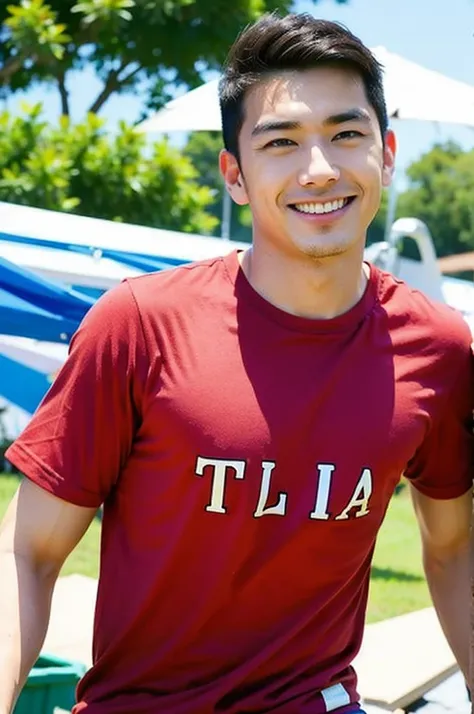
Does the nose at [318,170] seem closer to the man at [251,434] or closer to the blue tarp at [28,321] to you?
the man at [251,434]

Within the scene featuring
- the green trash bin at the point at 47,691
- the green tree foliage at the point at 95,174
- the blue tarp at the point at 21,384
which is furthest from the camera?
the green tree foliage at the point at 95,174

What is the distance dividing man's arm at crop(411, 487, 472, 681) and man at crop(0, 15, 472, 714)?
0.22m

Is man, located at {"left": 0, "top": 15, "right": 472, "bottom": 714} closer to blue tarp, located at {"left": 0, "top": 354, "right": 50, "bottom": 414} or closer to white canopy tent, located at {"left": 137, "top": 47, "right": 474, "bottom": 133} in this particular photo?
blue tarp, located at {"left": 0, "top": 354, "right": 50, "bottom": 414}

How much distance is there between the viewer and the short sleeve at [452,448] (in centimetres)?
202

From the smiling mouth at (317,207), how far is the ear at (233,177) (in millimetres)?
148

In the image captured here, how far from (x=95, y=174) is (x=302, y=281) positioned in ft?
29.1

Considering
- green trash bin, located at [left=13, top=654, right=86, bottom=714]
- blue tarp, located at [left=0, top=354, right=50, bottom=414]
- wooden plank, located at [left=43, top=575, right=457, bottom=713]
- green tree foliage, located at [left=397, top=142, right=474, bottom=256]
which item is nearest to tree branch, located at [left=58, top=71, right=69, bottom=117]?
wooden plank, located at [left=43, top=575, right=457, bottom=713]

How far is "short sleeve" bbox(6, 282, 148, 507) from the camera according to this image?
1.75m

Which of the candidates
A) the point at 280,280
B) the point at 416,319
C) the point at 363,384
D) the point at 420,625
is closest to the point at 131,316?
the point at 280,280

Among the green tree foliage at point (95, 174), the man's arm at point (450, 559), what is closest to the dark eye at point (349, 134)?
the man's arm at point (450, 559)

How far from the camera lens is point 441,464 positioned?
2066mm

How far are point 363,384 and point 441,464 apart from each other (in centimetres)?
28

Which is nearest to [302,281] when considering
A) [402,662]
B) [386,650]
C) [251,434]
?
[251,434]

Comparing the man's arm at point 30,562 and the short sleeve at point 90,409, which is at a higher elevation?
the short sleeve at point 90,409
